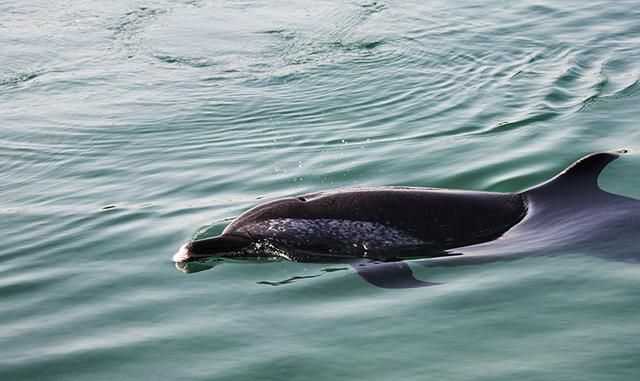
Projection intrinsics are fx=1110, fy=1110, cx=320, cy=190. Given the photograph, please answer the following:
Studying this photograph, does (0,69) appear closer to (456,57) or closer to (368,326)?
(456,57)

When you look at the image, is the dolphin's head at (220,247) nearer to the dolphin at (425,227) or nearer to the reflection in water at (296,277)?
the dolphin at (425,227)

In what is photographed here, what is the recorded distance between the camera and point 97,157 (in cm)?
1402

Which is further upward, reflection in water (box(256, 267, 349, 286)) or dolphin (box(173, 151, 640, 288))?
dolphin (box(173, 151, 640, 288))

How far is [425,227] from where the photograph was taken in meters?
9.06

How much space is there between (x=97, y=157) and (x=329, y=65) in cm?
546

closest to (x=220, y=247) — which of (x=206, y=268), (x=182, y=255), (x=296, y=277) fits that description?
(x=206, y=268)

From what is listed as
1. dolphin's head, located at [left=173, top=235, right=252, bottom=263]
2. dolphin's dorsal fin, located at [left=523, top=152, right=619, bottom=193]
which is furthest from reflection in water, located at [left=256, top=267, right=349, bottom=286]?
dolphin's dorsal fin, located at [left=523, top=152, right=619, bottom=193]

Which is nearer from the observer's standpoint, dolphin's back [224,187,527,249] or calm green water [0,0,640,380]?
calm green water [0,0,640,380]

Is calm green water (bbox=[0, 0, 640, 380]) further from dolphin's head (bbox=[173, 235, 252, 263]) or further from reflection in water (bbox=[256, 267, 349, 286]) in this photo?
dolphin's head (bbox=[173, 235, 252, 263])

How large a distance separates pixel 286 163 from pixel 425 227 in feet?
13.9

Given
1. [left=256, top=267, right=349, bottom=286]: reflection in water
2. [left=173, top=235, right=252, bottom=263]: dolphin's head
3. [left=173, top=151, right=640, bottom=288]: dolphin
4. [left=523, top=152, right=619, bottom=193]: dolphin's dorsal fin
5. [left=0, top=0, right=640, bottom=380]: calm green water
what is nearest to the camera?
[left=0, top=0, right=640, bottom=380]: calm green water

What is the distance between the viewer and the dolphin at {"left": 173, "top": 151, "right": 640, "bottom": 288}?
8.98m

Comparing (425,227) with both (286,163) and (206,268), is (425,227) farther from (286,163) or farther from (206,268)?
(286,163)

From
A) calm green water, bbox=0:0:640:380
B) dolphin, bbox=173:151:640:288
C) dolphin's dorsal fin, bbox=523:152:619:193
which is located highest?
dolphin's dorsal fin, bbox=523:152:619:193
